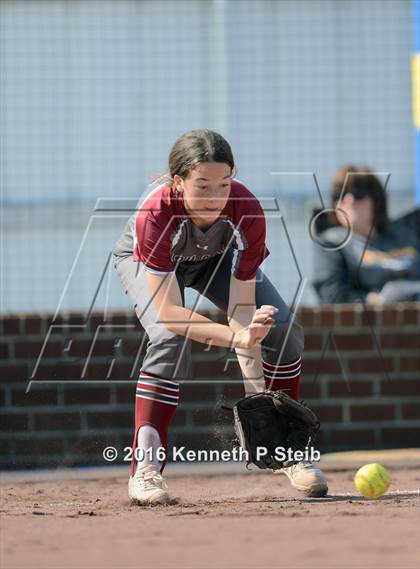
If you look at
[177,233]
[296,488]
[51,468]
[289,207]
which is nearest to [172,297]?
[177,233]

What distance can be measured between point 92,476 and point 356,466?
1.44 m

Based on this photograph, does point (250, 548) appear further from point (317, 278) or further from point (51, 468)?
point (317, 278)

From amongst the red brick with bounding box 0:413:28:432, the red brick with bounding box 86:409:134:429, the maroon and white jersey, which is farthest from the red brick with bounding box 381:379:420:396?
the maroon and white jersey

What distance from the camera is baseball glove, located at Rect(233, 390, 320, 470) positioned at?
5.62m

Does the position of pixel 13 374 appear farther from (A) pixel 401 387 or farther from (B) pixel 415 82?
(B) pixel 415 82

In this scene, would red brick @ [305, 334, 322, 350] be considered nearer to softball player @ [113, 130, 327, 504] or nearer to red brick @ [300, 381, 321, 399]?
red brick @ [300, 381, 321, 399]

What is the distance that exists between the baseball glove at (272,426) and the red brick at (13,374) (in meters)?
2.66

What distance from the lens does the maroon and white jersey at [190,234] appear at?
539 centimetres

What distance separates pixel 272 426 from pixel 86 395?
2.47 m

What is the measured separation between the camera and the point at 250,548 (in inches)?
177

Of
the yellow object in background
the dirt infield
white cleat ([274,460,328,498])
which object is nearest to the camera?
the dirt infield

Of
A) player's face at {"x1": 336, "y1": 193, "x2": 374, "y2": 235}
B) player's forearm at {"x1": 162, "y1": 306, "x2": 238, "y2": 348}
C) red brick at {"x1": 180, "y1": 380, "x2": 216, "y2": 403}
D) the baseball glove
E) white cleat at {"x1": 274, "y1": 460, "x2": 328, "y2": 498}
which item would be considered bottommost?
red brick at {"x1": 180, "y1": 380, "x2": 216, "y2": 403}

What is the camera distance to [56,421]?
26.2 ft

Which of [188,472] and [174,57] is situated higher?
[174,57]
